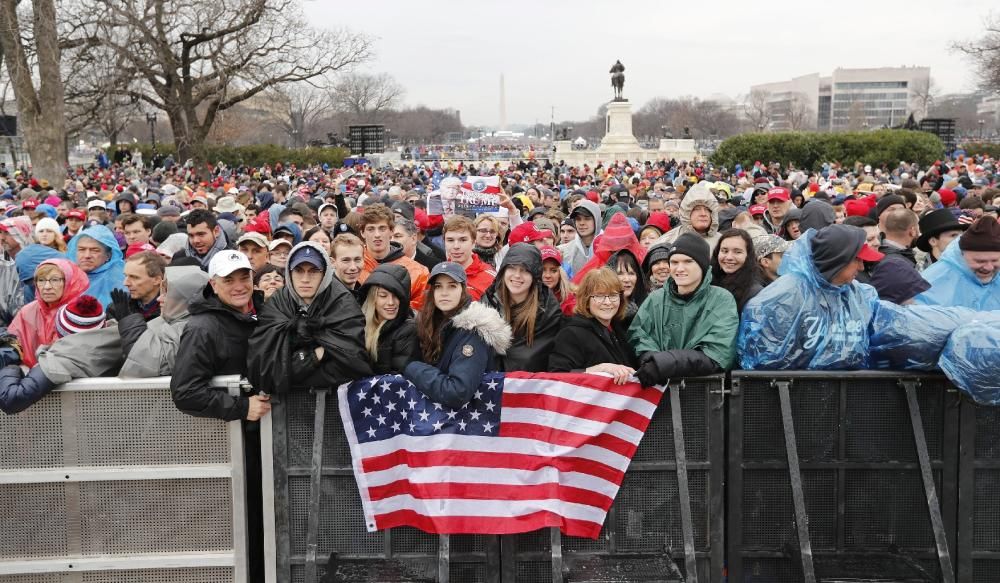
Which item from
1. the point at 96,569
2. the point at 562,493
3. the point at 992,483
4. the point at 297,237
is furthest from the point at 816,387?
the point at 297,237

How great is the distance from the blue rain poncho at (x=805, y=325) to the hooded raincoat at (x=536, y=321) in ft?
3.42

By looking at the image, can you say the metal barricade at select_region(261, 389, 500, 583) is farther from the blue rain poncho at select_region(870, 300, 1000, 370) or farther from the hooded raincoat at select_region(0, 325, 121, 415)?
the blue rain poncho at select_region(870, 300, 1000, 370)

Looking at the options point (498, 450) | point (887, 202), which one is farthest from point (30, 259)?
point (887, 202)

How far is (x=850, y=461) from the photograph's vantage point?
4.40m

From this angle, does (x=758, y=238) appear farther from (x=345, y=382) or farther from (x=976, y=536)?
(x=345, y=382)

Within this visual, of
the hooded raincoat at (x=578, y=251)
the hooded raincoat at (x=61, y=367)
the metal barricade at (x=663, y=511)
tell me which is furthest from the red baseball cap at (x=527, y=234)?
the hooded raincoat at (x=61, y=367)

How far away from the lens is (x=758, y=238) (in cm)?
672

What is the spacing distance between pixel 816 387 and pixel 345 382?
2.40m

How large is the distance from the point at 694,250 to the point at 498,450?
155 cm

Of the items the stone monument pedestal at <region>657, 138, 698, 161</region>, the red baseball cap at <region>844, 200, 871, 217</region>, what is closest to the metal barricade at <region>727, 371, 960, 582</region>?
the red baseball cap at <region>844, 200, 871, 217</region>

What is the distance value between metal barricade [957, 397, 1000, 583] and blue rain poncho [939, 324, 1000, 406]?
5.2 inches

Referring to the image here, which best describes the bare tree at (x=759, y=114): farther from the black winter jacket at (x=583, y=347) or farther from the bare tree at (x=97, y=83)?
the black winter jacket at (x=583, y=347)

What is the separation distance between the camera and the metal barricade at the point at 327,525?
4.41 metres

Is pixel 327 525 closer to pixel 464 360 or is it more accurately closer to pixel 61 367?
pixel 464 360
